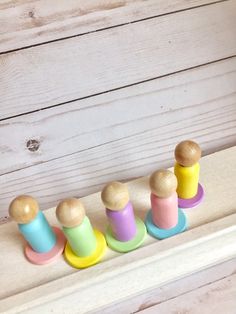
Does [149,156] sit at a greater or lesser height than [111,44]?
lesser

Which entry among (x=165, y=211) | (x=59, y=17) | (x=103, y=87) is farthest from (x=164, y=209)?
(x=59, y=17)

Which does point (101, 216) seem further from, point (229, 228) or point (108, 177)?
point (229, 228)

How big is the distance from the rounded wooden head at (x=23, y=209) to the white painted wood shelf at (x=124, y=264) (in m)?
0.11

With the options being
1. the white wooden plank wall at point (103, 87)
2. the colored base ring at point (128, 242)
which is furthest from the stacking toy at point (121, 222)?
the white wooden plank wall at point (103, 87)

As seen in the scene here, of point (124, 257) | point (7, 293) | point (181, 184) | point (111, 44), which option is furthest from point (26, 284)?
point (111, 44)

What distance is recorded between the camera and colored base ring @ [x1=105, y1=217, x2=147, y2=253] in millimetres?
569

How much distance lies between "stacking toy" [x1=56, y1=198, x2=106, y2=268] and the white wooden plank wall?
0.11 metres

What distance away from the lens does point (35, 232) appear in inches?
20.8

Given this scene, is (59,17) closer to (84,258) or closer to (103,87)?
(103,87)

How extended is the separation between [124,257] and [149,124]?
22 centimetres

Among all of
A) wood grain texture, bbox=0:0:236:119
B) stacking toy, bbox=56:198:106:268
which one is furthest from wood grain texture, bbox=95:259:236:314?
wood grain texture, bbox=0:0:236:119

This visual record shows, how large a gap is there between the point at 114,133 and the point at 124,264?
210mm

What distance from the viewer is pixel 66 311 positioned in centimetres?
58

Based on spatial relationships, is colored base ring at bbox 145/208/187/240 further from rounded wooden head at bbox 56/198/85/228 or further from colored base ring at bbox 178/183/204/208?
rounded wooden head at bbox 56/198/85/228
